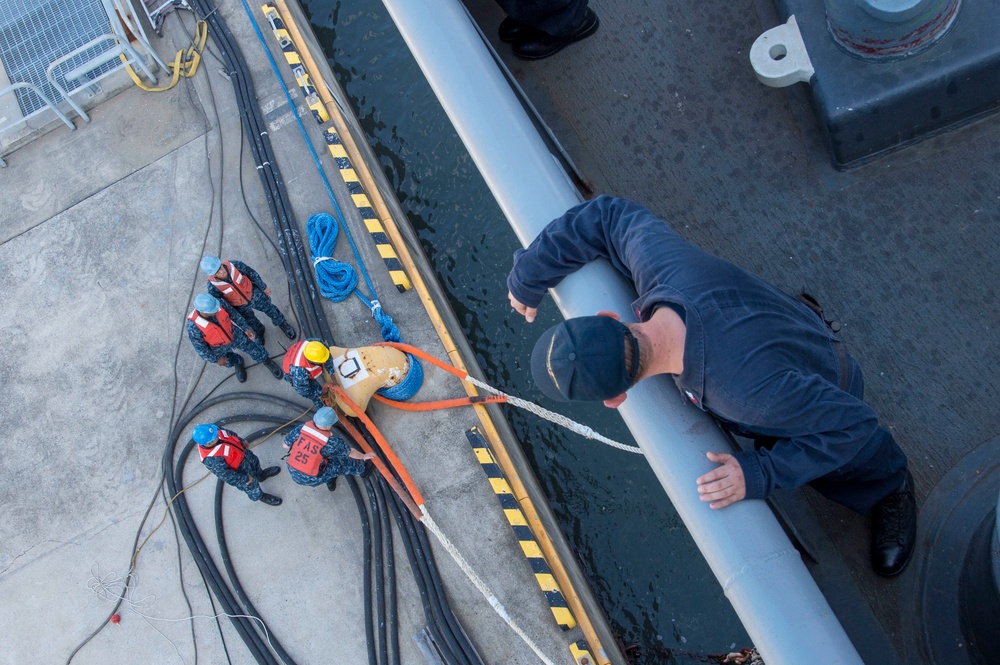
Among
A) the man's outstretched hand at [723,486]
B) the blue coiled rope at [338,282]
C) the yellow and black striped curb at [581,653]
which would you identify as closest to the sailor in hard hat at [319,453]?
the blue coiled rope at [338,282]

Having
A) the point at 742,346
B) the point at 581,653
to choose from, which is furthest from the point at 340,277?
the point at 742,346

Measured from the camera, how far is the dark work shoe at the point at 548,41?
5039 millimetres

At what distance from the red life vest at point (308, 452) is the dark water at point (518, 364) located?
140 centimetres

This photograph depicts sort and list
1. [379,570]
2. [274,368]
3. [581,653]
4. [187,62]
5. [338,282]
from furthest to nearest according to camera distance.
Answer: [187,62], [274,368], [338,282], [379,570], [581,653]

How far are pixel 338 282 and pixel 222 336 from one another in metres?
0.96

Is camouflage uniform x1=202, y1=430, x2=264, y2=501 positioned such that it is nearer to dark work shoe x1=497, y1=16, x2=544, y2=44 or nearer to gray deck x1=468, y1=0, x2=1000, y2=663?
gray deck x1=468, y1=0, x2=1000, y2=663

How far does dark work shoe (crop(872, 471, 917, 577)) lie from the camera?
12.0ft

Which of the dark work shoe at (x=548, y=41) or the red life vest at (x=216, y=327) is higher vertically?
the dark work shoe at (x=548, y=41)

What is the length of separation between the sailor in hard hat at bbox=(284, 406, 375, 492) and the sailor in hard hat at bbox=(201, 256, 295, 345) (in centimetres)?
111

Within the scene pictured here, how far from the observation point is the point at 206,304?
5254 mm

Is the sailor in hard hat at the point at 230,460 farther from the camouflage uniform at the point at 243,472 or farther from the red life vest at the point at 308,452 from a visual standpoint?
the red life vest at the point at 308,452

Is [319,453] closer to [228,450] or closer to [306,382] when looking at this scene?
[306,382]

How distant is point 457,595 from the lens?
5152mm

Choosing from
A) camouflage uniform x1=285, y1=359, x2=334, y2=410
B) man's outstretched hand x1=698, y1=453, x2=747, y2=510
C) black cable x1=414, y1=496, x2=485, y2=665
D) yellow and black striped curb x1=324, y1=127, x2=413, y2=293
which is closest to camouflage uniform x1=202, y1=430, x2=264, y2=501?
camouflage uniform x1=285, y1=359, x2=334, y2=410
